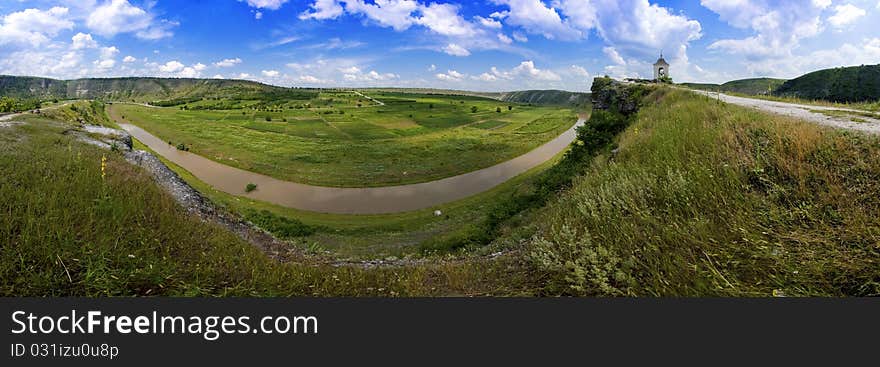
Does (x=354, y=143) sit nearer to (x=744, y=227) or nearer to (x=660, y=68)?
(x=660, y=68)

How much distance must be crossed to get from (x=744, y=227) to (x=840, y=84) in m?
116

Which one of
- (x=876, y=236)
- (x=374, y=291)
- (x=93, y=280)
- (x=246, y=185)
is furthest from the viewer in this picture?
(x=246, y=185)

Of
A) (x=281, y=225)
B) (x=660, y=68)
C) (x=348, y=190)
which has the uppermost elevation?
(x=660, y=68)

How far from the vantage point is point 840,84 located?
253ft

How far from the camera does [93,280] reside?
4.27 m

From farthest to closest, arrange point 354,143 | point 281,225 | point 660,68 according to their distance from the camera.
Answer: point 354,143
point 660,68
point 281,225

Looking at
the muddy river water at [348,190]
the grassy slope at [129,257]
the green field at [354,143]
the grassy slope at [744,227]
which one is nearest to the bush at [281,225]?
the muddy river water at [348,190]

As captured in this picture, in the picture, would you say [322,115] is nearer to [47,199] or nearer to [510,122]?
[510,122]

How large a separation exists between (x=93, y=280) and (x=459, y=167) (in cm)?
4635

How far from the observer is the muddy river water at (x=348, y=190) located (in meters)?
33.5

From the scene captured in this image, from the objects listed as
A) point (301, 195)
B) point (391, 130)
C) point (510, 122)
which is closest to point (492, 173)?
point (301, 195)

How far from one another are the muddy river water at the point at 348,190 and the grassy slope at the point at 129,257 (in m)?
24.3

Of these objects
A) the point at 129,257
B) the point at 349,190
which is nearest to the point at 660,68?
the point at 349,190

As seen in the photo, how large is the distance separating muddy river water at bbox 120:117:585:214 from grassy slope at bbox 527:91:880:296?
26.6 m
